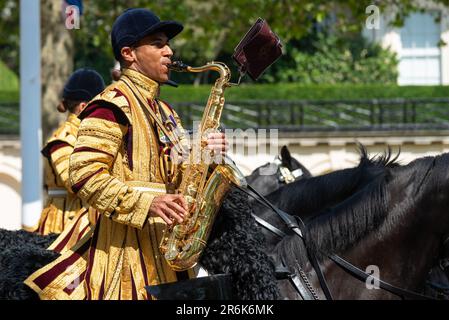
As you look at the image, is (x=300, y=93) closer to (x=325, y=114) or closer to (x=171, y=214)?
(x=325, y=114)

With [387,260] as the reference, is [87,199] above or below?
above

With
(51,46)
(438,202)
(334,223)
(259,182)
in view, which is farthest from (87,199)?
(51,46)

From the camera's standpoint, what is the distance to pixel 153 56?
4.65 m

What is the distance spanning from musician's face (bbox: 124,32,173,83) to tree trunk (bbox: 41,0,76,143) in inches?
432

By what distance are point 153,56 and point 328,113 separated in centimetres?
1561

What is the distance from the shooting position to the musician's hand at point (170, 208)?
4.31m

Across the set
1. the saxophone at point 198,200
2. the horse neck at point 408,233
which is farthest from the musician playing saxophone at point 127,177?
the horse neck at point 408,233

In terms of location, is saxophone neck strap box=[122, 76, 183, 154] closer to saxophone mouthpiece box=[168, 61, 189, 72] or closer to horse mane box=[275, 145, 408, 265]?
saxophone mouthpiece box=[168, 61, 189, 72]

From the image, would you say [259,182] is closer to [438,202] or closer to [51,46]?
[438,202]

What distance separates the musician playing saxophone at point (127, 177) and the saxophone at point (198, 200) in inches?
4.0

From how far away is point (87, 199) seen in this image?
173 inches
